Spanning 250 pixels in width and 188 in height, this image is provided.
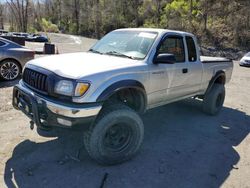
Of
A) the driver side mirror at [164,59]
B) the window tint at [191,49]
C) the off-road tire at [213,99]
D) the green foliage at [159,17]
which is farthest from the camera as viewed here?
the green foliage at [159,17]

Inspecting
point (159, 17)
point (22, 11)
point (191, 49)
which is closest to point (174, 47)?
point (191, 49)

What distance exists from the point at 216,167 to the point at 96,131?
187 cm

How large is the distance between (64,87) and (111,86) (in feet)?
2.05

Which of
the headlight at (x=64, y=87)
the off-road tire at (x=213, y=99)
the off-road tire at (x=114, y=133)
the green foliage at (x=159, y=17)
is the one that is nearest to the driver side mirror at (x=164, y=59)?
the off-road tire at (x=114, y=133)

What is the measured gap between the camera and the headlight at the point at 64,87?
11.8 ft

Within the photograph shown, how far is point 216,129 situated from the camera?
19.1ft

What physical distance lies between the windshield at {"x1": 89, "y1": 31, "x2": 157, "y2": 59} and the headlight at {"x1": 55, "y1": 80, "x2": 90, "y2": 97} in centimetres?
122

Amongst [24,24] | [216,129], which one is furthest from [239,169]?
[24,24]

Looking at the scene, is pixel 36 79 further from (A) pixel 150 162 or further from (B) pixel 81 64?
(A) pixel 150 162

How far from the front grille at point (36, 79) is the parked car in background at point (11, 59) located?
4.78 metres

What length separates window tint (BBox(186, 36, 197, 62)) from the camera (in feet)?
18.3

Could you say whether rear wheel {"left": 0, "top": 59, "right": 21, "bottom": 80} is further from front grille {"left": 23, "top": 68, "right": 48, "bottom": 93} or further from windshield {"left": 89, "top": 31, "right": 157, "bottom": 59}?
front grille {"left": 23, "top": 68, "right": 48, "bottom": 93}

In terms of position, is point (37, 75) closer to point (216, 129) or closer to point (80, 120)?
point (80, 120)

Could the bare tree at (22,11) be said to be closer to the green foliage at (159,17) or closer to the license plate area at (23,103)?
the green foliage at (159,17)
